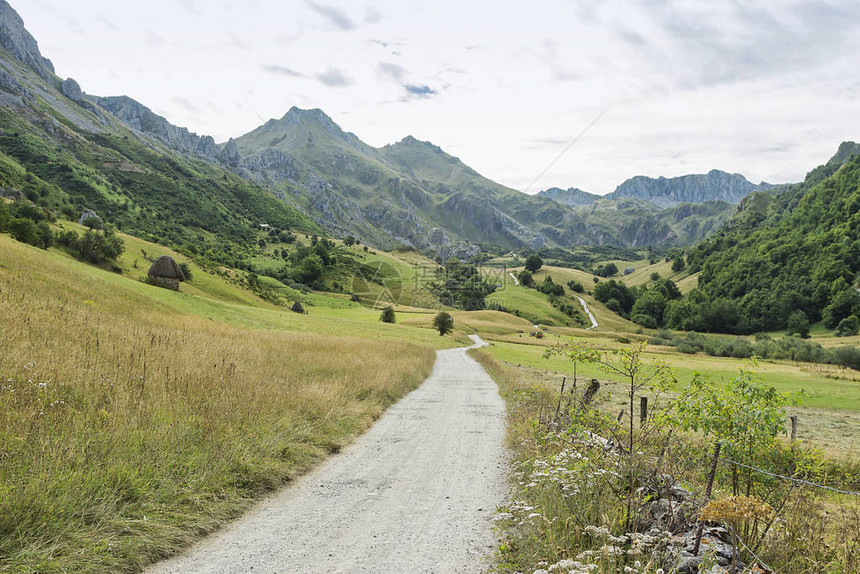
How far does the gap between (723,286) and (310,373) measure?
217 meters

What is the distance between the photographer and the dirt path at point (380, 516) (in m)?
5.99

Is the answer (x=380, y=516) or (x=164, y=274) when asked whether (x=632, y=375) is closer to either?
(x=380, y=516)

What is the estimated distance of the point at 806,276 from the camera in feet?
545

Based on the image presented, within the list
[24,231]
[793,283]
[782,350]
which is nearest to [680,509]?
[24,231]

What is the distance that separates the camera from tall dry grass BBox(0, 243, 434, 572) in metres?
5.45

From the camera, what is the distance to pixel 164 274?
58.3 m

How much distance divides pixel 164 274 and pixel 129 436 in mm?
59662

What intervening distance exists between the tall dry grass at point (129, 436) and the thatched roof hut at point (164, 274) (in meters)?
47.3

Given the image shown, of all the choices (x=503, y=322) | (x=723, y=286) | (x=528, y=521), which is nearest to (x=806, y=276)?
(x=723, y=286)

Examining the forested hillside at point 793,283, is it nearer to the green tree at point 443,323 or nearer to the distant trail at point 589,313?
the distant trail at point 589,313

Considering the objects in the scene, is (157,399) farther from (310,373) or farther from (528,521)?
(310,373)

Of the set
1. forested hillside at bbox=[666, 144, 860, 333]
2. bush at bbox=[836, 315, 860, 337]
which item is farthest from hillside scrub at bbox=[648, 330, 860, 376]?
forested hillside at bbox=[666, 144, 860, 333]

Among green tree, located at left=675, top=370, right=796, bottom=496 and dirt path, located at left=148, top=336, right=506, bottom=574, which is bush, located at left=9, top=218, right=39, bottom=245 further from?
green tree, located at left=675, top=370, right=796, bottom=496

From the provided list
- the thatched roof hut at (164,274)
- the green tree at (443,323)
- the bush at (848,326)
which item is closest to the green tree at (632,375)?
the thatched roof hut at (164,274)
